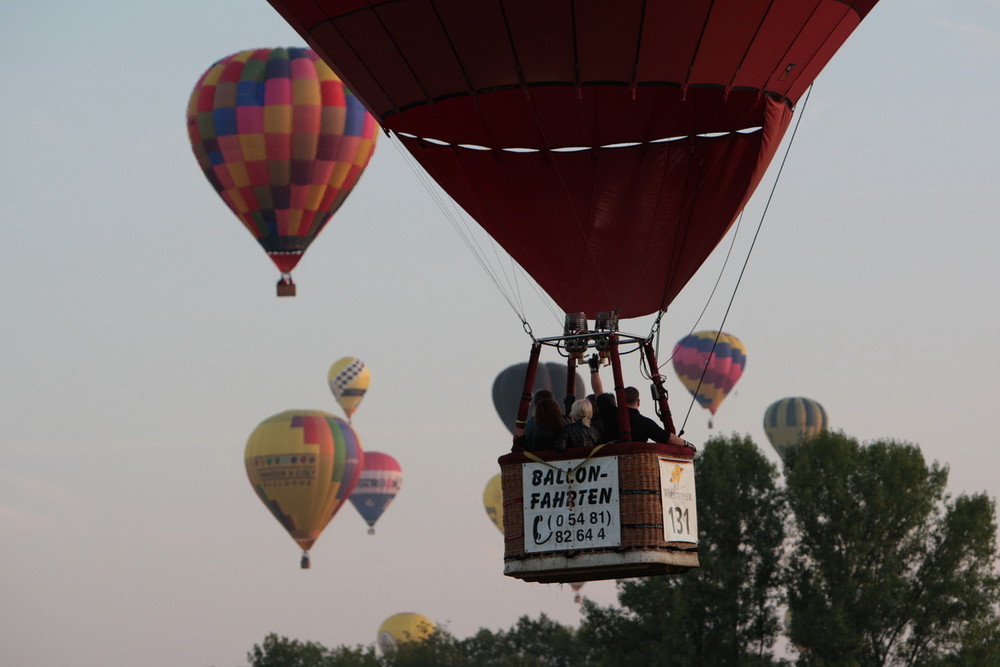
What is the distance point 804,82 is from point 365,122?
2067 centimetres

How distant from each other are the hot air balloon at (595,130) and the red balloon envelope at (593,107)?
0.01 m

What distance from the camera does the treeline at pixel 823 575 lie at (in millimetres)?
30766

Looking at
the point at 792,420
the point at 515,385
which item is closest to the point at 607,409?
the point at 515,385

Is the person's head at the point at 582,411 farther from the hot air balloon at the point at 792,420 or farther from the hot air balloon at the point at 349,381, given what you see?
the hot air balloon at the point at 349,381

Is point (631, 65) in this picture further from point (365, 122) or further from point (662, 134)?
point (365, 122)

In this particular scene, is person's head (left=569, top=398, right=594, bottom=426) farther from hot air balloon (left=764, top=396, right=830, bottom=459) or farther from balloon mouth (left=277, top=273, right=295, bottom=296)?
hot air balloon (left=764, top=396, right=830, bottom=459)

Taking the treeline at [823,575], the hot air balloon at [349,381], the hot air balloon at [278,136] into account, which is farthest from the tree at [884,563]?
the hot air balloon at [349,381]

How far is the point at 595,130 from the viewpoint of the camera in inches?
564

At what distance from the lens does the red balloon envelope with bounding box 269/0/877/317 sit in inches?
534

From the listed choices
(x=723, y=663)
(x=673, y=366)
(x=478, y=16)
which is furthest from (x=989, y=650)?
(x=673, y=366)

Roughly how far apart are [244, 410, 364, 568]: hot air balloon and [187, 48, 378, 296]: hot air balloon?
1154 cm

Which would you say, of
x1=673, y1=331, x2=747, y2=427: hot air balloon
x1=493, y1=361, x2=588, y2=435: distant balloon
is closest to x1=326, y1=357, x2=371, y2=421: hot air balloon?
x1=673, y1=331, x2=747, y2=427: hot air balloon

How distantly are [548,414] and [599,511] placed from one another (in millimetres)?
663

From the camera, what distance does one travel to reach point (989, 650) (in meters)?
29.9
